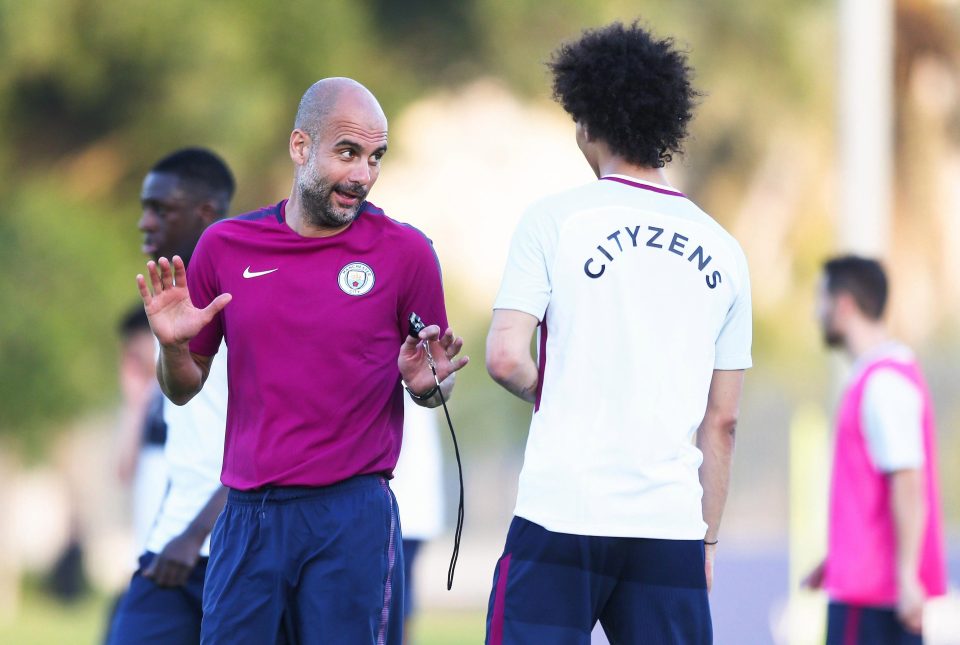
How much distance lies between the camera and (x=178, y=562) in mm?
5441

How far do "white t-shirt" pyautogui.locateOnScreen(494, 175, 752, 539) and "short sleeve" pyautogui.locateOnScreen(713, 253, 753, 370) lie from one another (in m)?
0.16

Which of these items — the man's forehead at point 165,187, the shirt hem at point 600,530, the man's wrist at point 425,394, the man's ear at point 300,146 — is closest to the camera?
the shirt hem at point 600,530

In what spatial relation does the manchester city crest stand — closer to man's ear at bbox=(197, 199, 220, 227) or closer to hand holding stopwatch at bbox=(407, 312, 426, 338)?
hand holding stopwatch at bbox=(407, 312, 426, 338)

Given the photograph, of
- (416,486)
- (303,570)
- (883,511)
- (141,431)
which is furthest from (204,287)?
(883,511)

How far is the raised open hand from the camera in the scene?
4395 mm

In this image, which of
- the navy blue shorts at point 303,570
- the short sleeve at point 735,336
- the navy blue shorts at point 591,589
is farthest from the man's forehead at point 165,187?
the short sleeve at point 735,336

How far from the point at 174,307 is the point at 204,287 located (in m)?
0.19

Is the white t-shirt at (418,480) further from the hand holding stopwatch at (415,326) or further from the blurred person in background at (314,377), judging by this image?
the hand holding stopwatch at (415,326)

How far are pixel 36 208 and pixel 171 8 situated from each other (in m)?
2.54

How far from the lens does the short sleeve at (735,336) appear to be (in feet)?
15.0

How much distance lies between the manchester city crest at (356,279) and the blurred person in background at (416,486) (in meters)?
2.58

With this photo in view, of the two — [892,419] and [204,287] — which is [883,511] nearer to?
[892,419]

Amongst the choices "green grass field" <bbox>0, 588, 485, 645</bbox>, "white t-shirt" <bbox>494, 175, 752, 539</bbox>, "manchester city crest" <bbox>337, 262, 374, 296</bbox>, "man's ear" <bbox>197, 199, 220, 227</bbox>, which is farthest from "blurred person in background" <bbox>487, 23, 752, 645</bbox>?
"green grass field" <bbox>0, 588, 485, 645</bbox>

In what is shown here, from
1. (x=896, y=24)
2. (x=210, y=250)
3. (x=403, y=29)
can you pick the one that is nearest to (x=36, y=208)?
(x=403, y=29)
